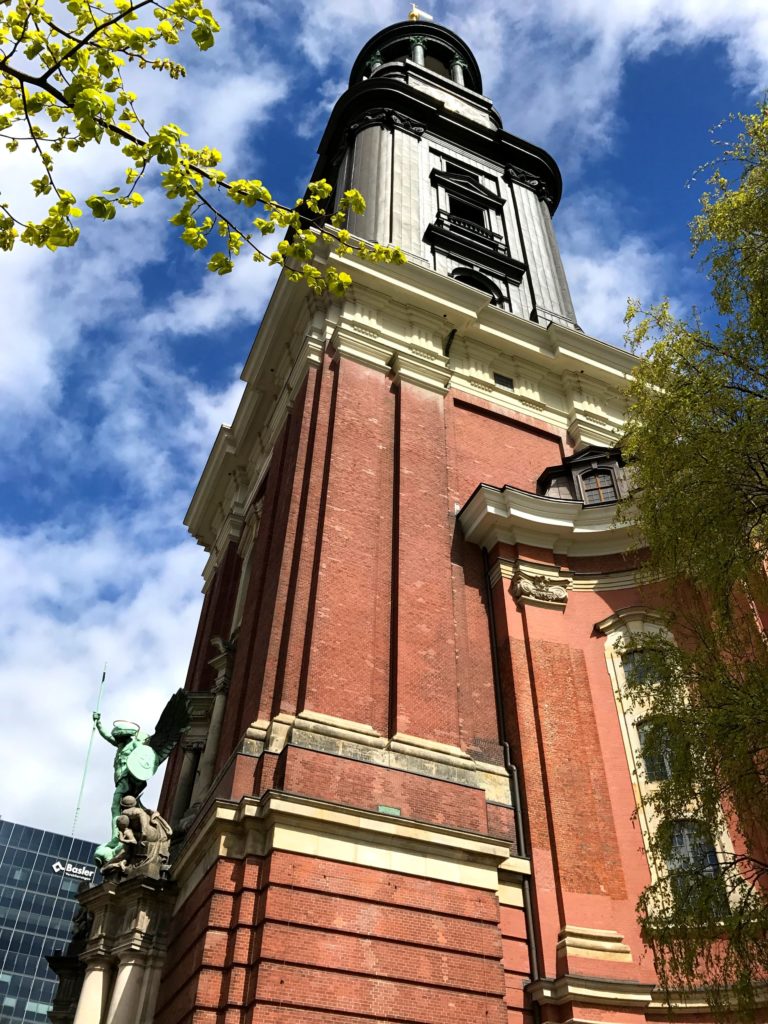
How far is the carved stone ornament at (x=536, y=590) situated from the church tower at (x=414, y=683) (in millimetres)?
56

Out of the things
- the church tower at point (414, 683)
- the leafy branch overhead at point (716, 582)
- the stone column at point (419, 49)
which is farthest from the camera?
the stone column at point (419, 49)

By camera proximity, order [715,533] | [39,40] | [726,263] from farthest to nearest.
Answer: [726,263] < [715,533] < [39,40]

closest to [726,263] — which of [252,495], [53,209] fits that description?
[53,209]

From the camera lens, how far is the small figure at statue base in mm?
13991

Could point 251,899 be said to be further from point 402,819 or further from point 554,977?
point 554,977

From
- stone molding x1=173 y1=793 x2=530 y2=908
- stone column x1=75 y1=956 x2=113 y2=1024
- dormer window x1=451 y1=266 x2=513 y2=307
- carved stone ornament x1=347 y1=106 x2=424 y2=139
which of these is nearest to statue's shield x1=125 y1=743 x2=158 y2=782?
stone column x1=75 y1=956 x2=113 y2=1024

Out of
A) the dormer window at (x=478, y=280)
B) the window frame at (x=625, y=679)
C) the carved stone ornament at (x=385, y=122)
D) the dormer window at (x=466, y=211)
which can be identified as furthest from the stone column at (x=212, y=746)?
the carved stone ornament at (x=385, y=122)

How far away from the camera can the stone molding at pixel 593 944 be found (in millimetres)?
12000

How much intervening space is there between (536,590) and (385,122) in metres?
20.0

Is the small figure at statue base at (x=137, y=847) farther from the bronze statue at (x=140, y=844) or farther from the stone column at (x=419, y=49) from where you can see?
the stone column at (x=419, y=49)

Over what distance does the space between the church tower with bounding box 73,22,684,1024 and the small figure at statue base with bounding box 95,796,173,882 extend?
63 centimetres

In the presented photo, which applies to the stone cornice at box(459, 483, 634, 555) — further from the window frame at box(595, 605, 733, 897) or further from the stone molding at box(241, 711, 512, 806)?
the stone molding at box(241, 711, 512, 806)

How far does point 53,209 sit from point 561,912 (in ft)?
36.4

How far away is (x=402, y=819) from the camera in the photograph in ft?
39.0
